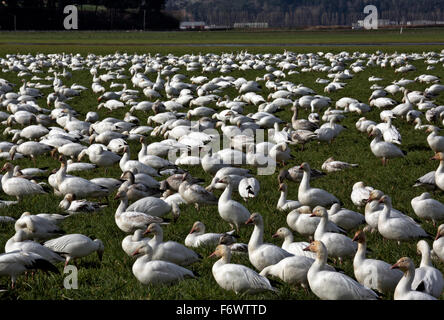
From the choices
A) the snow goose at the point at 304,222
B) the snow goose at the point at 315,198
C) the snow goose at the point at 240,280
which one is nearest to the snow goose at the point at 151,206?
the snow goose at the point at 304,222

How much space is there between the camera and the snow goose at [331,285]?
234 inches

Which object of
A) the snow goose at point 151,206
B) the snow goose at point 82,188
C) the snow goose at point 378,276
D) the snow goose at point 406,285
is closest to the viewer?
the snow goose at point 406,285

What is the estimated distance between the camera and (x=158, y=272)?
669 cm

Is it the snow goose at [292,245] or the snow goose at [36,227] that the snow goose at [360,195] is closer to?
the snow goose at [292,245]

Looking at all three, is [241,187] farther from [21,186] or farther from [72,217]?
[21,186]

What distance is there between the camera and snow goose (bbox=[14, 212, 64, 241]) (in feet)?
26.8

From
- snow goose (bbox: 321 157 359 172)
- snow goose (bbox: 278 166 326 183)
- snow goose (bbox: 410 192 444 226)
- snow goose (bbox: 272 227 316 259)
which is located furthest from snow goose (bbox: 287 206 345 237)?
snow goose (bbox: 321 157 359 172)

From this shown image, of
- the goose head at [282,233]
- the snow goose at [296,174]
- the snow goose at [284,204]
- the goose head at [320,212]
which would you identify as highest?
the goose head at [320,212]

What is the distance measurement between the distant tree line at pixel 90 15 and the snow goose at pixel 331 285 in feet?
337
